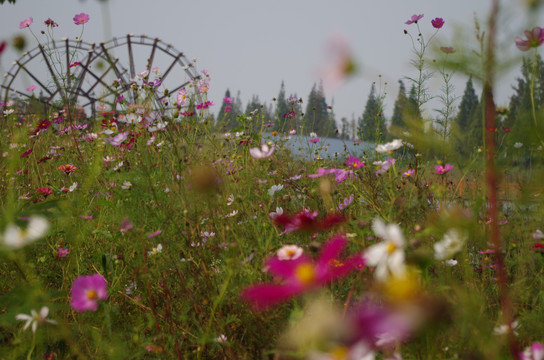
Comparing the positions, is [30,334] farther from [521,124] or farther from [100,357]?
[521,124]

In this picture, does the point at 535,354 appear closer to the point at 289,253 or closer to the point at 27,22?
the point at 289,253

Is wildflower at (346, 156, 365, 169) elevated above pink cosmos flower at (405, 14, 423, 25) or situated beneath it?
situated beneath

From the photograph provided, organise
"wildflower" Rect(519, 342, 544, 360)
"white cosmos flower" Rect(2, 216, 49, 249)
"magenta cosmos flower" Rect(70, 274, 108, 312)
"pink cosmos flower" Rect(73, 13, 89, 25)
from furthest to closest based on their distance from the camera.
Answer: "pink cosmos flower" Rect(73, 13, 89, 25), "magenta cosmos flower" Rect(70, 274, 108, 312), "white cosmos flower" Rect(2, 216, 49, 249), "wildflower" Rect(519, 342, 544, 360)

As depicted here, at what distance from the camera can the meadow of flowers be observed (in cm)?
62

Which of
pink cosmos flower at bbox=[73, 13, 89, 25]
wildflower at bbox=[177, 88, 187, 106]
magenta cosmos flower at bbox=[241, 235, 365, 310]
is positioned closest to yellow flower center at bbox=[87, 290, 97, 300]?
magenta cosmos flower at bbox=[241, 235, 365, 310]

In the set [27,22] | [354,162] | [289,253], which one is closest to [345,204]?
[354,162]

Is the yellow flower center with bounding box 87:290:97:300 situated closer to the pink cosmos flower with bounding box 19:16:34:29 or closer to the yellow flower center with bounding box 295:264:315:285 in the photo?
the yellow flower center with bounding box 295:264:315:285

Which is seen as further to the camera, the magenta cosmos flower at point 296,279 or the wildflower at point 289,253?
the wildflower at point 289,253

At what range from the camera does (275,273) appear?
2.92ft

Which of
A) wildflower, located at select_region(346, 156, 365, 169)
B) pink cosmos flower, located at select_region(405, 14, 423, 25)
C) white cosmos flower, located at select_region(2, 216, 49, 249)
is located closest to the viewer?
white cosmos flower, located at select_region(2, 216, 49, 249)

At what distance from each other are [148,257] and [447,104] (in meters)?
1.87

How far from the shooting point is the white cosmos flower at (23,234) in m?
0.86

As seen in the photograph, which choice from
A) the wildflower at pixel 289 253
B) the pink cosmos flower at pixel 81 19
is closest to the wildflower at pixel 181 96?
the pink cosmos flower at pixel 81 19

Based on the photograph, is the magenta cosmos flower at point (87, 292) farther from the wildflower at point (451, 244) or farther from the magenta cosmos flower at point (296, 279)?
the wildflower at point (451, 244)
